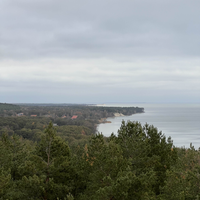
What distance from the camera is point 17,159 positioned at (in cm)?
1483

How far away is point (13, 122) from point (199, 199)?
255 feet

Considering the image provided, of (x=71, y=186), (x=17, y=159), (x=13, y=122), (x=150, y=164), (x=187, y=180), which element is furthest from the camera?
(x=13, y=122)

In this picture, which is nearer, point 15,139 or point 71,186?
point 71,186

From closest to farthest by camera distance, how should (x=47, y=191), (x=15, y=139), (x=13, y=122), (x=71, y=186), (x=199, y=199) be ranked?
(x=199, y=199), (x=47, y=191), (x=71, y=186), (x=15, y=139), (x=13, y=122)

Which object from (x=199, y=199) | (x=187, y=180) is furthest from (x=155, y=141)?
(x=199, y=199)

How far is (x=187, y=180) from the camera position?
983cm

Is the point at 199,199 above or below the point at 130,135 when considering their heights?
below

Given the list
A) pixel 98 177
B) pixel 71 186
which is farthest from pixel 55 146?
pixel 98 177

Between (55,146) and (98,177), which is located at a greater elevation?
(55,146)

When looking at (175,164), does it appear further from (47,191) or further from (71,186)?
(47,191)

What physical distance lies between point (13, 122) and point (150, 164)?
72.8m

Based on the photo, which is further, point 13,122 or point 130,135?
point 13,122

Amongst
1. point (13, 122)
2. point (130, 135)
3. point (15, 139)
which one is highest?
point (130, 135)

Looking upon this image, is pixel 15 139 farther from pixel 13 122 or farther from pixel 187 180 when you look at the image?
pixel 13 122
